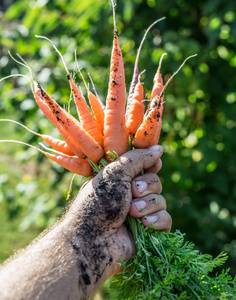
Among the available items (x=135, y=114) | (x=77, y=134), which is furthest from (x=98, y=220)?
(x=135, y=114)

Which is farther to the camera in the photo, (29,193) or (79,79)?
(29,193)

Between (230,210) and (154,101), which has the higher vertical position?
(154,101)

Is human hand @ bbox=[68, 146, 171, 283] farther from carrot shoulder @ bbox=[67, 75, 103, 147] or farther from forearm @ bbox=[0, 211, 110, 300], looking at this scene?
carrot shoulder @ bbox=[67, 75, 103, 147]

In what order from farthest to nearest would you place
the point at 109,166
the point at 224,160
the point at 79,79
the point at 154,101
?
the point at 224,160 < the point at 79,79 < the point at 154,101 < the point at 109,166

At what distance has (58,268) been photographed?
129 cm

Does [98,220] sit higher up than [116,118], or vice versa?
[116,118]

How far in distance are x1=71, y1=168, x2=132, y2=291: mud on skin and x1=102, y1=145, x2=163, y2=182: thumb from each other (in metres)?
0.01

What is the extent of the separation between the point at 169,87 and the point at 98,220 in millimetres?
2031

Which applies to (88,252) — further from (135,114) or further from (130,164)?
(135,114)

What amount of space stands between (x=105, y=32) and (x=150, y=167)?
69.0 inches

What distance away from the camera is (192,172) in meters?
3.20

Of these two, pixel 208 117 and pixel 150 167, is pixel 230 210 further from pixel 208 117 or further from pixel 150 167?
pixel 150 167

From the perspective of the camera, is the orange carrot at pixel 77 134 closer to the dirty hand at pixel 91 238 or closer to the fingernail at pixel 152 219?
the dirty hand at pixel 91 238

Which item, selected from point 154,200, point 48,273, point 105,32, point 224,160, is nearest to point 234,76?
point 224,160
